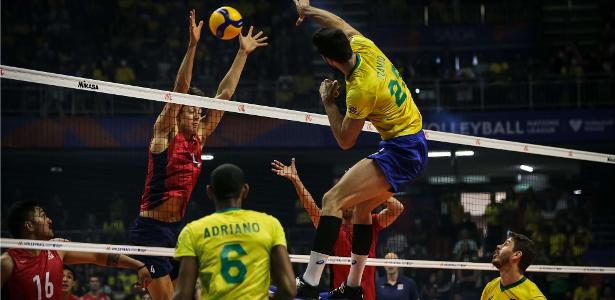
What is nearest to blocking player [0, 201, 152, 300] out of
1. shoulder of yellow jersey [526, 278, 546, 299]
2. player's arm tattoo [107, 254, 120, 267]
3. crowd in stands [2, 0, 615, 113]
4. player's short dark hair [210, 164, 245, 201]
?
player's arm tattoo [107, 254, 120, 267]

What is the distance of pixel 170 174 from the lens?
857cm

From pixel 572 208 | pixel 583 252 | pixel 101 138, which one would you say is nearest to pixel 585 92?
pixel 572 208

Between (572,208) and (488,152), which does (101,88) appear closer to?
(572,208)

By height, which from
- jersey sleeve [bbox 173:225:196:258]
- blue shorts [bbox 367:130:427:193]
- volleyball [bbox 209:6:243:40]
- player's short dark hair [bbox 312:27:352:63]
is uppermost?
volleyball [bbox 209:6:243:40]

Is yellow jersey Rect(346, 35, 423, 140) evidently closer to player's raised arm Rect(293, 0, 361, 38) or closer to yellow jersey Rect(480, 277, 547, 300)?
player's raised arm Rect(293, 0, 361, 38)

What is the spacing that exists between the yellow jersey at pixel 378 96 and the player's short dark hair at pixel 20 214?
287 centimetres

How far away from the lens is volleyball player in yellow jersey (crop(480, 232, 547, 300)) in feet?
29.1

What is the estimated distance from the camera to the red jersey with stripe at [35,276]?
24.2 feet

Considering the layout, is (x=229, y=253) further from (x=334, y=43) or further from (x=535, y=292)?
(x=535, y=292)

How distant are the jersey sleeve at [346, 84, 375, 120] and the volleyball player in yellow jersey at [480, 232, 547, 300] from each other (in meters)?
2.69

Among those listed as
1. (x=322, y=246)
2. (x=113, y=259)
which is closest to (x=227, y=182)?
(x=322, y=246)

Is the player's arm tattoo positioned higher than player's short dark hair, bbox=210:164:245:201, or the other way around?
player's short dark hair, bbox=210:164:245:201

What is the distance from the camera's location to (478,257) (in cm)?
1797

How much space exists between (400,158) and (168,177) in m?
2.43
